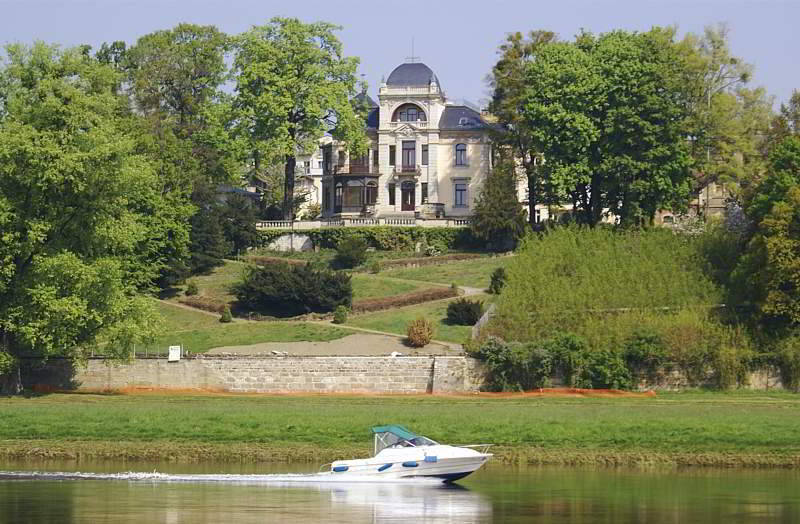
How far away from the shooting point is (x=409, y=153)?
112562 millimetres

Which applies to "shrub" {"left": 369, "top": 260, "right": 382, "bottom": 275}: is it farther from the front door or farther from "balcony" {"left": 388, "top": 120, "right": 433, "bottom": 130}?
"balcony" {"left": 388, "top": 120, "right": 433, "bottom": 130}

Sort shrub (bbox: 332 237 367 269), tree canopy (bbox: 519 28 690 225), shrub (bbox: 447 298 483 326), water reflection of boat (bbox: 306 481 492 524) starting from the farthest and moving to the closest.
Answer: shrub (bbox: 332 237 367 269) < tree canopy (bbox: 519 28 690 225) < shrub (bbox: 447 298 483 326) < water reflection of boat (bbox: 306 481 492 524)

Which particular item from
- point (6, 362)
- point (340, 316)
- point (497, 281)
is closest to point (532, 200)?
point (497, 281)

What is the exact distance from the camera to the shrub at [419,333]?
245 feet

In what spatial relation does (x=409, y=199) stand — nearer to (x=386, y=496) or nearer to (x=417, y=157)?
(x=417, y=157)

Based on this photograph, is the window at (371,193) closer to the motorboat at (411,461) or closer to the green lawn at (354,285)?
the green lawn at (354,285)

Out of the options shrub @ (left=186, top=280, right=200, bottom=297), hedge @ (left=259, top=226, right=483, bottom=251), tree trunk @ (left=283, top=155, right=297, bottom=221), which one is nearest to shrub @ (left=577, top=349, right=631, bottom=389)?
shrub @ (left=186, top=280, right=200, bottom=297)

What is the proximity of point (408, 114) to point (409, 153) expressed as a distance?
9.59 ft

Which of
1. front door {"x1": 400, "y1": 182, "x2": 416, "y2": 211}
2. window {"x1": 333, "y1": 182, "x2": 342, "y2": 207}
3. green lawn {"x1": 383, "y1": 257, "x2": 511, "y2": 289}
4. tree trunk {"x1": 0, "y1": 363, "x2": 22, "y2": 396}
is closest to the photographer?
tree trunk {"x1": 0, "y1": 363, "x2": 22, "y2": 396}

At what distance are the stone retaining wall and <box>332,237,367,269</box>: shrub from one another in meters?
27.6

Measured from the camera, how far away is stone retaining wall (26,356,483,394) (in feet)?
224

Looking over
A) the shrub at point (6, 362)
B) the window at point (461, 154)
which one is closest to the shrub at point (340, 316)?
the shrub at point (6, 362)

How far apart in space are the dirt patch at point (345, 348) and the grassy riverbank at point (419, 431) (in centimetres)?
1664

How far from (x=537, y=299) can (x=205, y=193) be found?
30.6 meters
